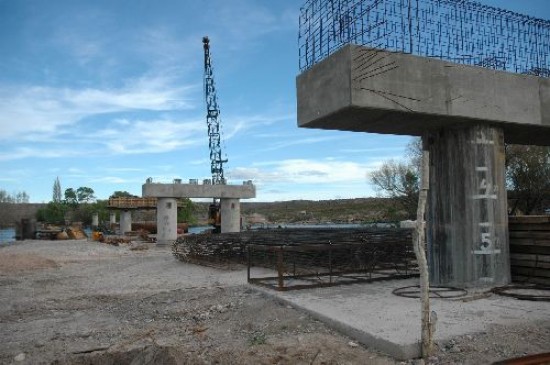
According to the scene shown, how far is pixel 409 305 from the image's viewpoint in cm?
802

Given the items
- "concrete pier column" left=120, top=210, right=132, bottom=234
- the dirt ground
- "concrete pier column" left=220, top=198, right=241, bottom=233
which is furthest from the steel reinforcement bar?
"concrete pier column" left=120, top=210, right=132, bottom=234

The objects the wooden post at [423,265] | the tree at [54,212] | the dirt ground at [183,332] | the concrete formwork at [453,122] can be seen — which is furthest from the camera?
the tree at [54,212]

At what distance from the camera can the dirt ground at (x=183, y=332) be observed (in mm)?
6020

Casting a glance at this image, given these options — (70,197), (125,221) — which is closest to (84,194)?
(70,197)

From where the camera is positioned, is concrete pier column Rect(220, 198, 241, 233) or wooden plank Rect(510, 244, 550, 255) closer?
wooden plank Rect(510, 244, 550, 255)

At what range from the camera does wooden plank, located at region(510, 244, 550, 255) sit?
371 inches

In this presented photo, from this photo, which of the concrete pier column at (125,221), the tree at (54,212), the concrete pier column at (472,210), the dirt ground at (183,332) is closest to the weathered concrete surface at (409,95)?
the concrete pier column at (472,210)

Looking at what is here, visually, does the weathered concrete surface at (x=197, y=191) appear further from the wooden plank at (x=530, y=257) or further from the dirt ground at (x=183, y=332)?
the wooden plank at (x=530, y=257)

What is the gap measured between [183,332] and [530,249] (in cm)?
682

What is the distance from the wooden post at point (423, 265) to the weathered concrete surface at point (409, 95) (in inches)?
97.0

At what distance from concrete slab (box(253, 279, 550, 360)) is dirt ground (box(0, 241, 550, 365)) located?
152mm

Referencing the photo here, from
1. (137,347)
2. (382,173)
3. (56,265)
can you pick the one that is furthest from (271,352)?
(382,173)

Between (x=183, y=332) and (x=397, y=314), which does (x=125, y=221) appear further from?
(x=397, y=314)

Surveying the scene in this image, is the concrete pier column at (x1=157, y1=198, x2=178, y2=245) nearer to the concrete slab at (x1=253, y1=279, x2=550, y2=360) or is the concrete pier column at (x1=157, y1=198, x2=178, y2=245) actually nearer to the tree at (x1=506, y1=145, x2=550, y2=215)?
the tree at (x1=506, y1=145, x2=550, y2=215)
